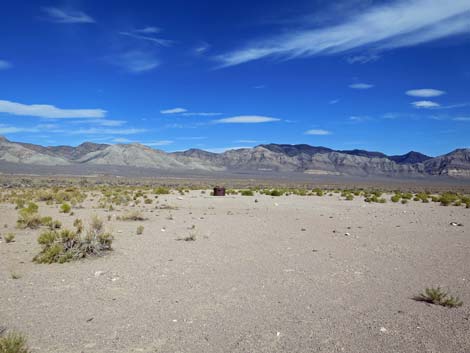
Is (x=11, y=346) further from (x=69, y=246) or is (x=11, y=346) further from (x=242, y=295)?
(x=69, y=246)

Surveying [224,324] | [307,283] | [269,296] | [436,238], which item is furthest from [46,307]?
[436,238]

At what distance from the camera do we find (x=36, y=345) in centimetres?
591

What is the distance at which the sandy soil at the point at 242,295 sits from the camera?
6.18 m

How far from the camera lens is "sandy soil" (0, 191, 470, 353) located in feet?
20.3

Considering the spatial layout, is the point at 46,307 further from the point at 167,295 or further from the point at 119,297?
the point at 167,295

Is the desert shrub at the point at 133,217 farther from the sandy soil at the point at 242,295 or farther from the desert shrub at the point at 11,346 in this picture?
the desert shrub at the point at 11,346

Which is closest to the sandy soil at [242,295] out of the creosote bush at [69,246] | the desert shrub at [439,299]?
the desert shrub at [439,299]

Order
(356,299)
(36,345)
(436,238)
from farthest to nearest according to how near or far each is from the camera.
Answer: (436,238)
(356,299)
(36,345)

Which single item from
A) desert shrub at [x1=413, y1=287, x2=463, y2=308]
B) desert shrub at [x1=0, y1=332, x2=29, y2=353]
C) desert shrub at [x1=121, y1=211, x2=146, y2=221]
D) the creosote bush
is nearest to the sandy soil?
desert shrub at [x1=413, y1=287, x2=463, y2=308]

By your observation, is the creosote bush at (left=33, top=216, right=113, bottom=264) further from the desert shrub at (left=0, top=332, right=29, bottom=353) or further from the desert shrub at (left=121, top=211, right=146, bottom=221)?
the desert shrub at (left=121, top=211, right=146, bottom=221)

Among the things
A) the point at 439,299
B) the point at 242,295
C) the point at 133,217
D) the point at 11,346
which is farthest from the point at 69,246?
the point at 439,299

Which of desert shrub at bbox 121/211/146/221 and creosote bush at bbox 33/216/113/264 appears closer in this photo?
creosote bush at bbox 33/216/113/264

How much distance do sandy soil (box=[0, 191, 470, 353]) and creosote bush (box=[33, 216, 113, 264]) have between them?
0.36 m

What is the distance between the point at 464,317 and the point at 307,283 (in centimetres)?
308
